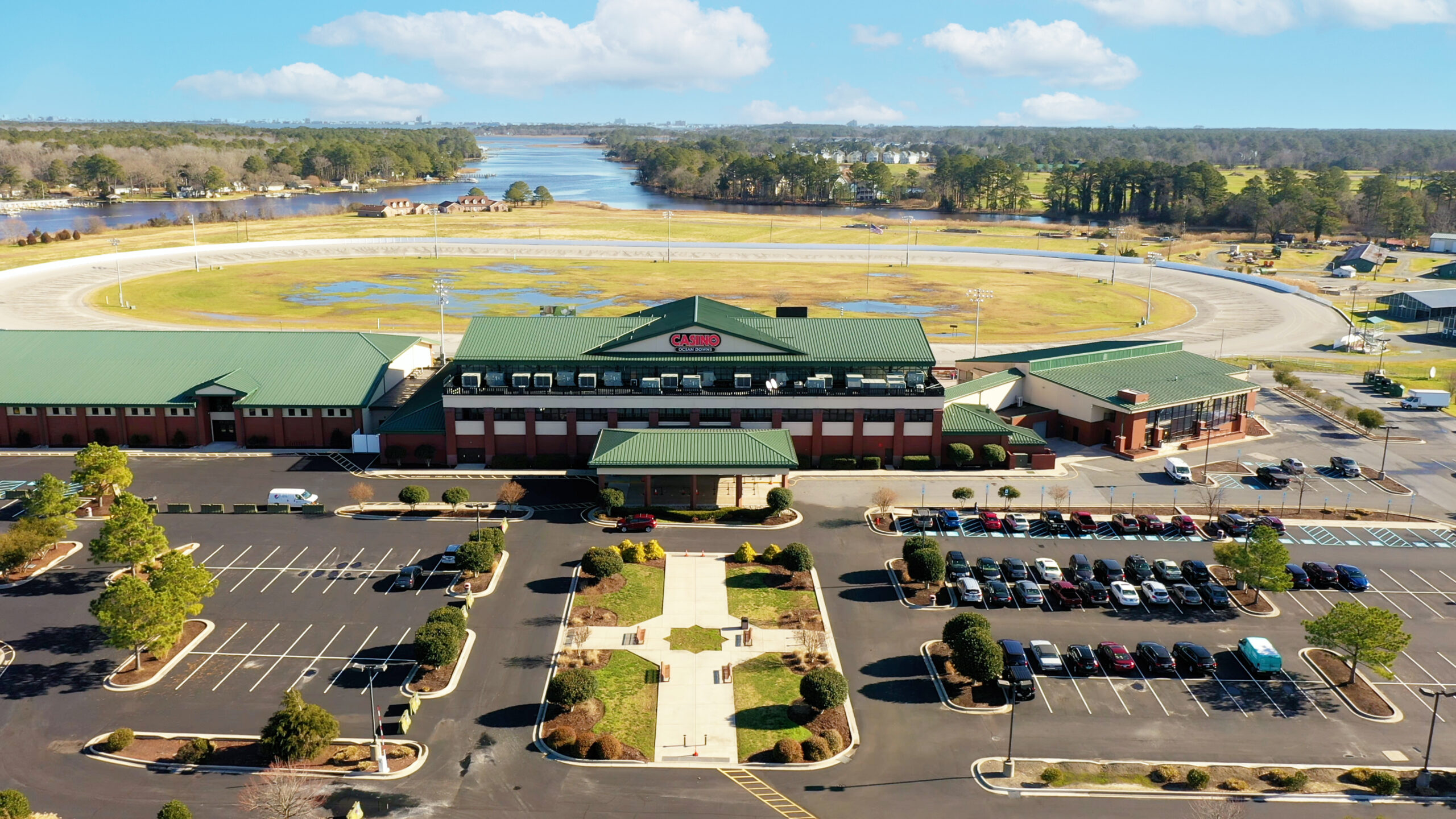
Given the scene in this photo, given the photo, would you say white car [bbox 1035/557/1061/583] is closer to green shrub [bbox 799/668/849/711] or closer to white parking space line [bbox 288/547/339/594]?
green shrub [bbox 799/668/849/711]

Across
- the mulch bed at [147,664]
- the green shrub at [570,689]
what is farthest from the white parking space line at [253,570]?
the green shrub at [570,689]

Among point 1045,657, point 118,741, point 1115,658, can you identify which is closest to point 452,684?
point 118,741

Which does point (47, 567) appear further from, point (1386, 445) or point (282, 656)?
point (1386, 445)

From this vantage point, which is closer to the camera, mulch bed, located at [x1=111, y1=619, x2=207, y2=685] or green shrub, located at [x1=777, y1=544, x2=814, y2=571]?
mulch bed, located at [x1=111, y1=619, x2=207, y2=685]

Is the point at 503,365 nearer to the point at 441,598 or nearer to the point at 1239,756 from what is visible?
the point at 441,598

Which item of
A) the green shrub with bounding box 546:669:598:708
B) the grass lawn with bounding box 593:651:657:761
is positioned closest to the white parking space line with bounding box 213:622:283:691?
the green shrub with bounding box 546:669:598:708

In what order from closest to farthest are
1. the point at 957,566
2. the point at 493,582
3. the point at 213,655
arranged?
the point at 213,655 → the point at 493,582 → the point at 957,566

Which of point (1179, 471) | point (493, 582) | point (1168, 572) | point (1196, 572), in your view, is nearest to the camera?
point (493, 582)
